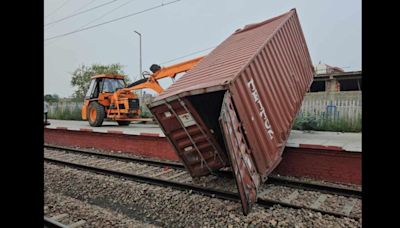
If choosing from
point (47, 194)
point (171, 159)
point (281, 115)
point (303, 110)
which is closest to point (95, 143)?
point (171, 159)

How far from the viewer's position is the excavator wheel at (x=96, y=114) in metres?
14.7

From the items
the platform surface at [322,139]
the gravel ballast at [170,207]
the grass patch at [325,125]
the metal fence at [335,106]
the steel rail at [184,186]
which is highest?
the metal fence at [335,106]

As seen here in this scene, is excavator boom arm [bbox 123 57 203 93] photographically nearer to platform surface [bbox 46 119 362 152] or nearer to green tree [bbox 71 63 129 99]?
platform surface [bbox 46 119 362 152]

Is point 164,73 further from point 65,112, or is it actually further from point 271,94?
point 65,112

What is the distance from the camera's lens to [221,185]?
6.18 meters

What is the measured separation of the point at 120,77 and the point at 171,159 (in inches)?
330

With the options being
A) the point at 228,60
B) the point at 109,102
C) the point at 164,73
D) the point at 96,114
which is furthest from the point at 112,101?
the point at 228,60

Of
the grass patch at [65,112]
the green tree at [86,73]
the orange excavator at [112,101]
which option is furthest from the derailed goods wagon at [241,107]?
the green tree at [86,73]

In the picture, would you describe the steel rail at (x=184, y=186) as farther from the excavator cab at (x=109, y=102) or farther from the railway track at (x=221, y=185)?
the excavator cab at (x=109, y=102)

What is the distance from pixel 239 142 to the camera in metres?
4.83

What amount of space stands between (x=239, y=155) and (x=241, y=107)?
0.84 meters

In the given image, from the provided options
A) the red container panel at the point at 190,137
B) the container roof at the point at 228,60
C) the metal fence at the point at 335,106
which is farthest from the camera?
the metal fence at the point at 335,106
